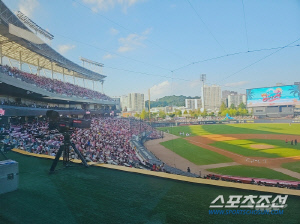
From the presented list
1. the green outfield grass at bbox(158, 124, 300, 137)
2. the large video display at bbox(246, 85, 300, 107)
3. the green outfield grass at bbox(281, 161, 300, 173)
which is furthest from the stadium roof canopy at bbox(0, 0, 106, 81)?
the large video display at bbox(246, 85, 300, 107)

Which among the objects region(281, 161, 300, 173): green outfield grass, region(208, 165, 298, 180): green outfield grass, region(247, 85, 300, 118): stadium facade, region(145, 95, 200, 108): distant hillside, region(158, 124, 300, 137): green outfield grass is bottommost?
region(208, 165, 298, 180): green outfield grass

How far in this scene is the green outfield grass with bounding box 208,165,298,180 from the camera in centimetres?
1393

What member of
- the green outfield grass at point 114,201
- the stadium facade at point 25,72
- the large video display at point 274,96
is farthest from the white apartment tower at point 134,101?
the green outfield grass at point 114,201

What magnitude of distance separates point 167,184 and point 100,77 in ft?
155

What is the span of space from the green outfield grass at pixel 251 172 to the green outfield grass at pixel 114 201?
12.0 metres

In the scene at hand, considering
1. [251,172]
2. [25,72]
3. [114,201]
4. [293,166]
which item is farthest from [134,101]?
[114,201]

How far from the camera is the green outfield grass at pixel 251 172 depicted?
13926 mm

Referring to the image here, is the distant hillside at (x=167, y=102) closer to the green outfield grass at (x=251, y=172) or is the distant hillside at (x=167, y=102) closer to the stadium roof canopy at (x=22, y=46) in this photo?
the stadium roof canopy at (x=22, y=46)

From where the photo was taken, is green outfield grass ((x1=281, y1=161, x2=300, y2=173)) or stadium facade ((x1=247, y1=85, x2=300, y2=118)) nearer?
green outfield grass ((x1=281, y1=161, x2=300, y2=173))

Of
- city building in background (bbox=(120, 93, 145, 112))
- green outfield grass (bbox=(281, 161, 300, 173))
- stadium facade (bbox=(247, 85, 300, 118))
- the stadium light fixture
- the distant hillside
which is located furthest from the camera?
the distant hillside

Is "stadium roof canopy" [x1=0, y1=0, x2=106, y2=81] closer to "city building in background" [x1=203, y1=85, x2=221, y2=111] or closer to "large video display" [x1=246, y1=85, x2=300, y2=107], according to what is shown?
"large video display" [x1=246, y1=85, x2=300, y2=107]

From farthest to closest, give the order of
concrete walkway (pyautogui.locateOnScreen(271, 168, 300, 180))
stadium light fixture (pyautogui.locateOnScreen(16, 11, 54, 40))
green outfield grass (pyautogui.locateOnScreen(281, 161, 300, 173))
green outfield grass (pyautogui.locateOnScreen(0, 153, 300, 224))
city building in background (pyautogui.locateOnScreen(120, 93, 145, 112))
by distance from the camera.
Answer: city building in background (pyautogui.locateOnScreen(120, 93, 145, 112)), stadium light fixture (pyautogui.locateOnScreen(16, 11, 54, 40)), green outfield grass (pyautogui.locateOnScreen(281, 161, 300, 173)), concrete walkway (pyautogui.locateOnScreen(271, 168, 300, 180)), green outfield grass (pyautogui.locateOnScreen(0, 153, 300, 224))

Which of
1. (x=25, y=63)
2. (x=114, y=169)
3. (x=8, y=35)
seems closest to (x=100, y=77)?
(x=25, y=63)

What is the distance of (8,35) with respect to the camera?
1855 cm
